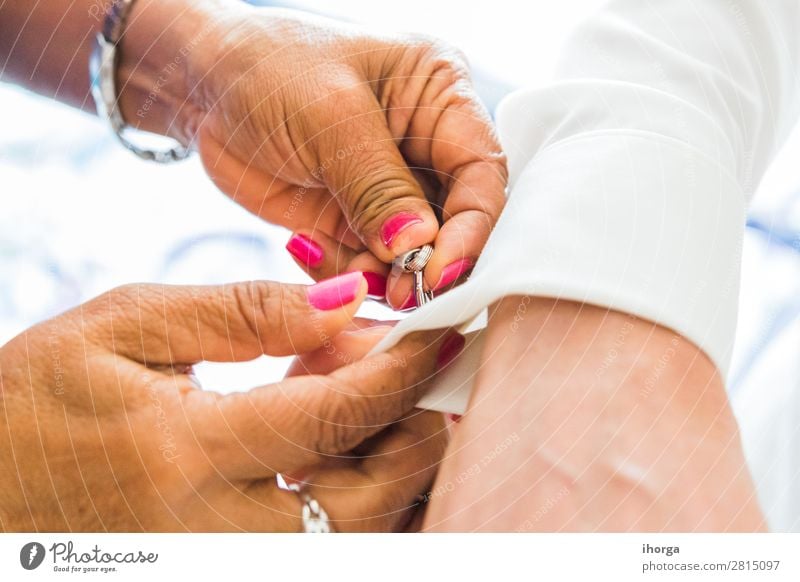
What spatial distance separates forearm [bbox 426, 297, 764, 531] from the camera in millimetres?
288

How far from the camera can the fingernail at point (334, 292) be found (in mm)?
351

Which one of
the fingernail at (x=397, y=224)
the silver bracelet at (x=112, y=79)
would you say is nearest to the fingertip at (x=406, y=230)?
the fingernail at (x=397, y=224)

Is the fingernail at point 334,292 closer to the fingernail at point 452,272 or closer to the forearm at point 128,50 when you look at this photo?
the fingernail at point 452,272

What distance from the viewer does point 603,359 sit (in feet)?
0.99

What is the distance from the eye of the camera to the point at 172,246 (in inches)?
16.2

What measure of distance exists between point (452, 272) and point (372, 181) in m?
0.07

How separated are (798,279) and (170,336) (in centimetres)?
38

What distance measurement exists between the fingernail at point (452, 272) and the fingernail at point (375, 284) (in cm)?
3

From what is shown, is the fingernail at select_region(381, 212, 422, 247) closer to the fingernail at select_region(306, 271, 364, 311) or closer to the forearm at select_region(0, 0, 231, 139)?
the fingernail at select_region(306, 271, 364, 311)

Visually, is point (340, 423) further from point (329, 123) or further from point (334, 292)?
point (329, 123)

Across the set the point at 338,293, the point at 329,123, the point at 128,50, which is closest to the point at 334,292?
the point at 338,293

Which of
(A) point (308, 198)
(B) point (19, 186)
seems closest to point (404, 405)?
(A) point (308, 198)
